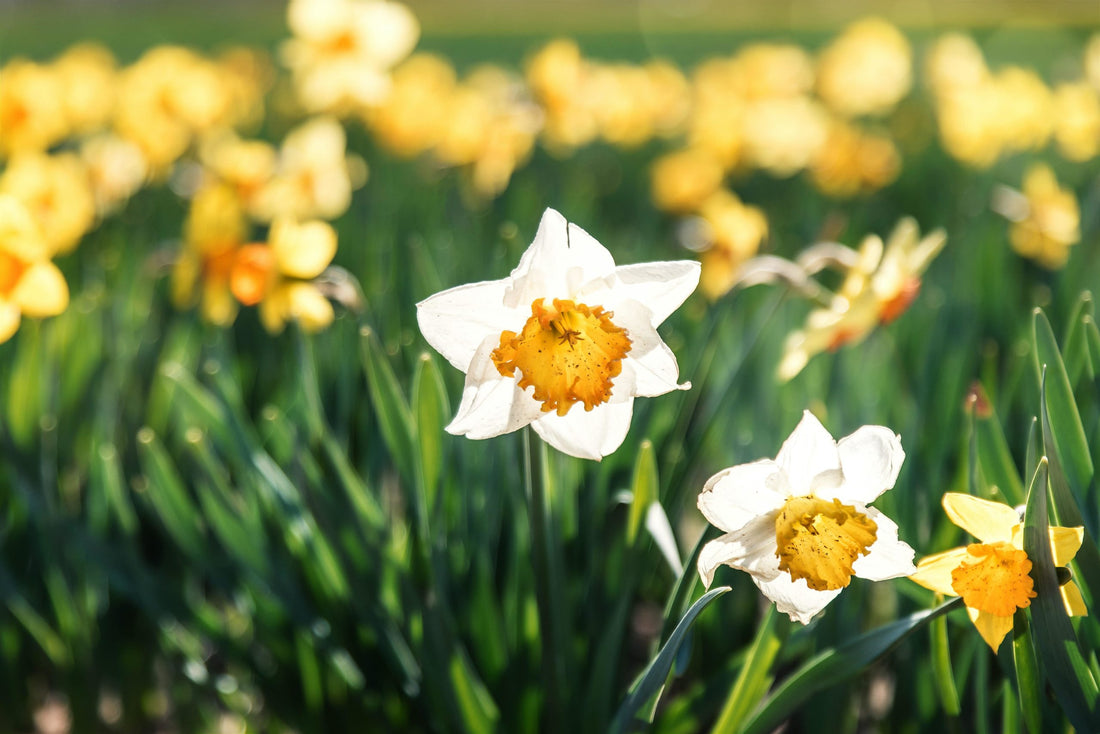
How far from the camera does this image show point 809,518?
32.5 inches

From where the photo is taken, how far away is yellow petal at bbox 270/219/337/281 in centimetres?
138

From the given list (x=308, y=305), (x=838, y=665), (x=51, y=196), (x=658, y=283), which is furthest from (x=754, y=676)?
(x=51, y=196)

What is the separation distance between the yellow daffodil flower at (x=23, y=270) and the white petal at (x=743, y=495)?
972 mm

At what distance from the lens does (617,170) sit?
3.94m

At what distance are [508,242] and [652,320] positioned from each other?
615mm

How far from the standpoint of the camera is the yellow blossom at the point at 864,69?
395 cm

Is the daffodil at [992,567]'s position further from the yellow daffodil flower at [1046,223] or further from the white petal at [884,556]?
the yellow daffodil flower at [1046,223]

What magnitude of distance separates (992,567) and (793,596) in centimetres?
19

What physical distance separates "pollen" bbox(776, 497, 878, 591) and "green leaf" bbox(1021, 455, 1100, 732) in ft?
0.47

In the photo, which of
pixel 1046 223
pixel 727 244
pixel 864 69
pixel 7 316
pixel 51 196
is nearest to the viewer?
pixel 7 316

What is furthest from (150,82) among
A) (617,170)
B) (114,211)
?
(617,170)

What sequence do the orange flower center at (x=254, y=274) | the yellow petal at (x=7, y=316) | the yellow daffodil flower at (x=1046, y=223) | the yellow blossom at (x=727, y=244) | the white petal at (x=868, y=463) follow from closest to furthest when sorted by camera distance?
the white petal at (x=868, y=463)
the yellow petal at (x=7, y=316)
the orange flower center at (x=254, y=274)
the yellow daffodil flower at (x=1046, y=223)
the yellow blossom at (x=727, y=244)

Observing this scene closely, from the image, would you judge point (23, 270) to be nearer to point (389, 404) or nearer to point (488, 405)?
point (389, 404)

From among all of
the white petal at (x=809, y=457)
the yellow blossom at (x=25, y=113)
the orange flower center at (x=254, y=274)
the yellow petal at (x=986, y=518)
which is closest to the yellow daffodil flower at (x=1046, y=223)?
the yellow petal at (x=986, y=518)
